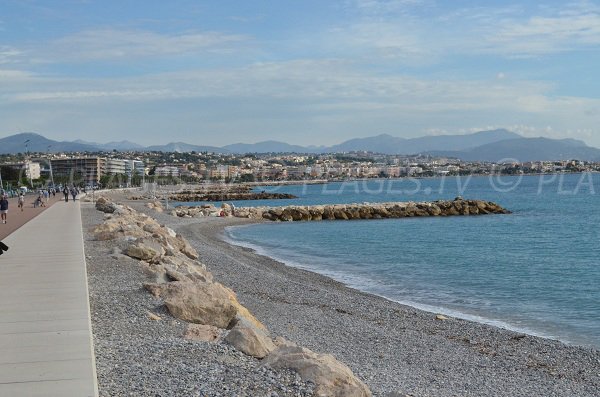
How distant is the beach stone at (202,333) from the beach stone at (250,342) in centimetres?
42

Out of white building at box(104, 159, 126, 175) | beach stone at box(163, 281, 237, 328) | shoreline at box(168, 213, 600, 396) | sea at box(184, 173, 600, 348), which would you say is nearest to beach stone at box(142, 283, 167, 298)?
beach stone at box(163, 281, 237, 328)

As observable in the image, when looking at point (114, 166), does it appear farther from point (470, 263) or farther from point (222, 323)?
point (222, 323)

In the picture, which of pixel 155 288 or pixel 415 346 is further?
pixel 415 346

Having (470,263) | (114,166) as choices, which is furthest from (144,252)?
(114,166)

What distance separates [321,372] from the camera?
577 centimetres

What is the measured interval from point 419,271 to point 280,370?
15159 mm

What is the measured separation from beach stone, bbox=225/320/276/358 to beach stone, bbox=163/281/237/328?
1329mm

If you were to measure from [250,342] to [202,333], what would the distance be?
954 mm

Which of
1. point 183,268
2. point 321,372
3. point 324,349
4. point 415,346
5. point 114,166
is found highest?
point 321,372

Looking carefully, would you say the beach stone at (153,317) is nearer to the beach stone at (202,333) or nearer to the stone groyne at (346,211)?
the beach stone at (202,333)

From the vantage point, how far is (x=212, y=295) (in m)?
8.71

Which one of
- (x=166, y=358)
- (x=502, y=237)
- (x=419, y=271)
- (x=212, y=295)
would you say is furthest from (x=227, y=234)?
(x=166, y=358)

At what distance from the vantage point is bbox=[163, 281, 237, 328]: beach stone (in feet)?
27.8

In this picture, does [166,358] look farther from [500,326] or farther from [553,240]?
[553,240]
